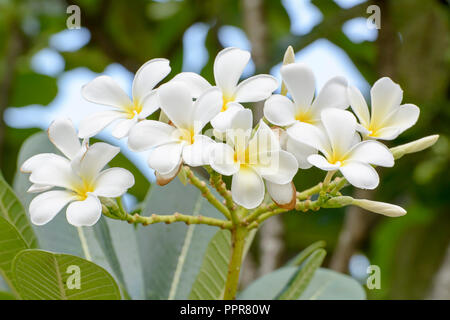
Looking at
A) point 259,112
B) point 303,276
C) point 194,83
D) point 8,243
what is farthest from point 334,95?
point 259,112

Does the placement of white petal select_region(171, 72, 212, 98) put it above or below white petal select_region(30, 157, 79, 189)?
above

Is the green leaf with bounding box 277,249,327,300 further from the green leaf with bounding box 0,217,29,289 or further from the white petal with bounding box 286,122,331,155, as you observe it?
the green leaf with bounding box 0,217,29,289

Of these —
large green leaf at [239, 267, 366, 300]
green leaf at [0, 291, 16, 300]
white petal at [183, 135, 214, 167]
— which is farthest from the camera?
large green leaf at [239, 267, 366, 300]

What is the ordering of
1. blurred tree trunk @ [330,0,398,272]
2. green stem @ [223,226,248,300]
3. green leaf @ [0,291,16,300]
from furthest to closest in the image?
blurred tree trunk @ [330,0,398,272], green leaf @ [0,291,16,300], green stem @ [223,226,248,300]

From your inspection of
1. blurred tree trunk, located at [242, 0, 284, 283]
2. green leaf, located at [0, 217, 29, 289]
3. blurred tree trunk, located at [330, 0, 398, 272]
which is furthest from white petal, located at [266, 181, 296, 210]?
blurred tree trunk, located at [330, 0, 398, 272]

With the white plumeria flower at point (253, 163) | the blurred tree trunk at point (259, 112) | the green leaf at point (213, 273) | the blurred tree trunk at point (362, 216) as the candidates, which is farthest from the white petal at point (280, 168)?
the blurred tree trunk at point (362, 216)
